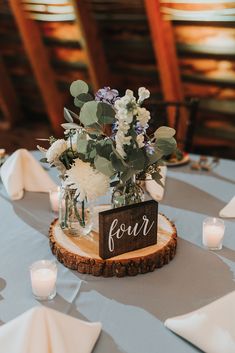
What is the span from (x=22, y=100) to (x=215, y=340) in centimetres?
439

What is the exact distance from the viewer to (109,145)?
1.37 metres

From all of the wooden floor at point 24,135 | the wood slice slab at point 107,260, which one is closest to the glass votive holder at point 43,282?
the wood slice slab at point 107,260

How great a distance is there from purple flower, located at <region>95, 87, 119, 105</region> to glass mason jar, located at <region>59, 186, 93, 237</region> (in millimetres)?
308

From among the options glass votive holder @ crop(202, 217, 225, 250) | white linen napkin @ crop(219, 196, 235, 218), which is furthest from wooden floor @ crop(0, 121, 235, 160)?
glass votive holder @ crop(202, 217, 225, 250)

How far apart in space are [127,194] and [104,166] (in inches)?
6.2

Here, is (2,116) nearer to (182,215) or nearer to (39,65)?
(39,65)

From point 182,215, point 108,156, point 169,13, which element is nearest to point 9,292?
point 108,156

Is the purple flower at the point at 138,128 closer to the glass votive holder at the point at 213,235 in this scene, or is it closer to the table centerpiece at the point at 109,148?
the table centerpiece at the point at 109,148

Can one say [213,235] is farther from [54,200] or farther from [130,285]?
[54,200]

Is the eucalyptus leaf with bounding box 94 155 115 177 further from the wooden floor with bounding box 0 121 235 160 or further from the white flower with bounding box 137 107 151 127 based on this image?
the wooden floor with bounding box 0 121 235 160

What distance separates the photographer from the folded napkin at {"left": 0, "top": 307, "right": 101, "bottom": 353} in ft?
3.38

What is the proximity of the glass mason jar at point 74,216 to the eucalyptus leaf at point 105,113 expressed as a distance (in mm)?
271

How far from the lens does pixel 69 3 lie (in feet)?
12.0

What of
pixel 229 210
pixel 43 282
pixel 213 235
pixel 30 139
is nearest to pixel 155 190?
pixel 229 210
